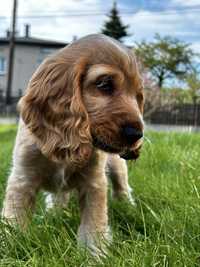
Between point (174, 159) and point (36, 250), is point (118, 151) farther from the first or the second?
point (174, 159)

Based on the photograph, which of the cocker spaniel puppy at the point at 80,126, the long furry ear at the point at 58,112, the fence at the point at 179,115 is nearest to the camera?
the cocker spaniel puppy at the point at 80,126

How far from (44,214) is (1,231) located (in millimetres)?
581

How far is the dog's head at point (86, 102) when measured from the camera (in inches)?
109

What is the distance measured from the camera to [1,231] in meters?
2.98

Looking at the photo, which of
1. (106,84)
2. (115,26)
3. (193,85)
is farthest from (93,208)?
(115,26)

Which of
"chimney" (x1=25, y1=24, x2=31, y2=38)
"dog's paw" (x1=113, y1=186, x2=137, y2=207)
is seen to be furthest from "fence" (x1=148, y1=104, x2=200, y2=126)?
"chimney" (x1=25, y1=24, x2=31, y2=38)

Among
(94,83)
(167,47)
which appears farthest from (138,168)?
(167,47)

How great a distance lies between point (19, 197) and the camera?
11.0ft

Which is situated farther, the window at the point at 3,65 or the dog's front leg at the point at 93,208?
the window at the point at 3,65

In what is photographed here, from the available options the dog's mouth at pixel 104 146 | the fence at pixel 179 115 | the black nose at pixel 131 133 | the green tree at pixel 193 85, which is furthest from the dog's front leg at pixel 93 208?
the green tree at pixel 193 85

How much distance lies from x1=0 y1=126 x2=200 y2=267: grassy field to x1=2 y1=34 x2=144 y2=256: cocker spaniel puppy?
6.5 inches

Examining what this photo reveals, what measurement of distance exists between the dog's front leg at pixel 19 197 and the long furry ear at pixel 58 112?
32 cm

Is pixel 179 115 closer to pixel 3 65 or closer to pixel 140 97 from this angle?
pixel 140 97

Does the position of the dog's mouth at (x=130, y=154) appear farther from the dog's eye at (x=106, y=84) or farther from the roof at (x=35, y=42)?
the roof at (x=35, y=42)
